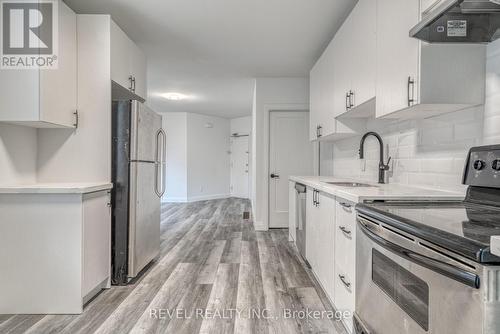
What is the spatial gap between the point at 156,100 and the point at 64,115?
3.91 metres

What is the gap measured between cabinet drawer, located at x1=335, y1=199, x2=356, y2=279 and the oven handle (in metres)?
0.46

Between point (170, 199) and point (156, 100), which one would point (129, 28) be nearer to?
point (156, 100)

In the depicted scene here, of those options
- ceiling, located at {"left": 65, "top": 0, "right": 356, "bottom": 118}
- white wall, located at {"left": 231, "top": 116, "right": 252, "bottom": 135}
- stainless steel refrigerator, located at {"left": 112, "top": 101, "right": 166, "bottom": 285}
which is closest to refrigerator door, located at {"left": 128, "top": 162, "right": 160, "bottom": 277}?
stainless steel refrigerator, located at {"left": 112, "top": 101, "right": 166, "bottom": 285}

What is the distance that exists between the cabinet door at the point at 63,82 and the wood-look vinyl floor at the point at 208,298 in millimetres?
1432

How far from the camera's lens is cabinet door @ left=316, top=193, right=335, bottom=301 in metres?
1.92

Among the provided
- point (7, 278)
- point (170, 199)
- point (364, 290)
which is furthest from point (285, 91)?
point (170, 199)

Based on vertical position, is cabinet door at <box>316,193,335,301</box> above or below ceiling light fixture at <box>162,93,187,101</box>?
below

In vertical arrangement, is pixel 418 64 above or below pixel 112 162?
above

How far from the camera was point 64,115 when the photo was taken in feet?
7.14

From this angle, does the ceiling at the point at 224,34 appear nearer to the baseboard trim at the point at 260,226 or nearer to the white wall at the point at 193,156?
the baseboard trim at the point at 260,226

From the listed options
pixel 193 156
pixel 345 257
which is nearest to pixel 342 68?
pixel 345 257

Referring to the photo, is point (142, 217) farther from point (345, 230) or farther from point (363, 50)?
point (363, 50)

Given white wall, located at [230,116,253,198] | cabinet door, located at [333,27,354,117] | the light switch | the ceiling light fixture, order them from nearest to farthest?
the light switch → cabinet door, located at [333,27,354,117] → the ceiling light fixture → white wall, located at [230,116,253,198]

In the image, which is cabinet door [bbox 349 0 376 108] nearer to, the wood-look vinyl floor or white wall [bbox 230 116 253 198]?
the wood-look vinyl floor
